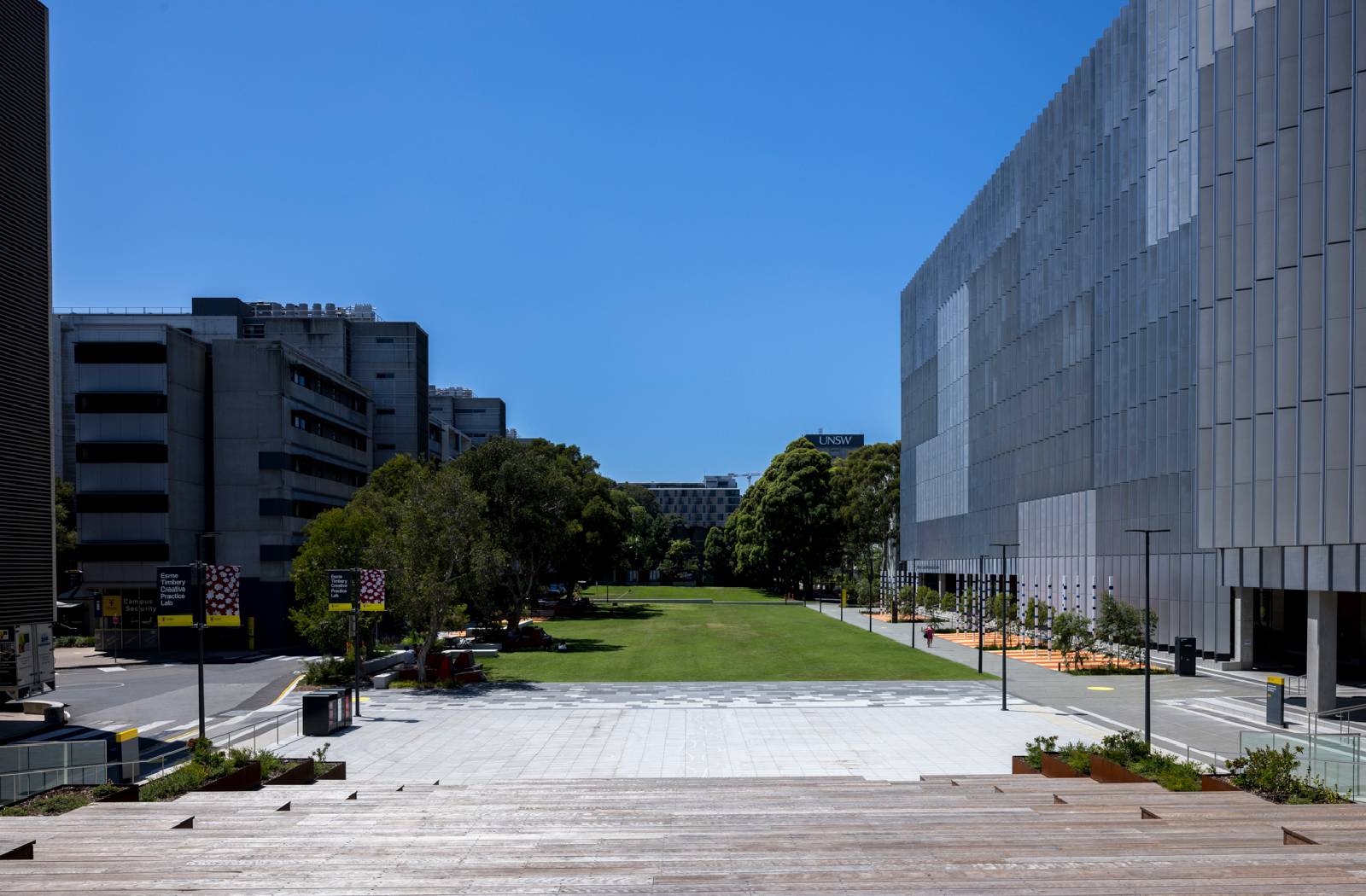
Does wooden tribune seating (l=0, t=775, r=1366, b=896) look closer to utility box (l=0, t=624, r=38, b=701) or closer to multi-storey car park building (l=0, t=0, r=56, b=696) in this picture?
utility box (l=0, t=624, r=38, b=701)

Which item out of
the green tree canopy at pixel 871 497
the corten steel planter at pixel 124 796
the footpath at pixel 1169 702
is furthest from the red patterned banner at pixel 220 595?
the green tree canopy at pixel 871 497

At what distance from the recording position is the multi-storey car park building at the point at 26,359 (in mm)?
34750

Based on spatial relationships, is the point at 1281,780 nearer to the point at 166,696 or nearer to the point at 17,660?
the point at 17,660

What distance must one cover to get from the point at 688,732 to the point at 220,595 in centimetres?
1549

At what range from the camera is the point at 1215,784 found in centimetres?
1733

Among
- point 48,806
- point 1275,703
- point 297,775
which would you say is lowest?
point 1275,703

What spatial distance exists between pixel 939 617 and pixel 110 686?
207 feet

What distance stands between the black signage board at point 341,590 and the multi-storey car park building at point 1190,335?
3682 centimetres

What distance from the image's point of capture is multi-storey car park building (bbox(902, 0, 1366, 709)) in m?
33.3

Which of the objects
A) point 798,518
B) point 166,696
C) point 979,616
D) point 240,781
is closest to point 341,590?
point 166,696

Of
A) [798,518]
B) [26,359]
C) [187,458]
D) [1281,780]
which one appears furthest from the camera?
[798,518]

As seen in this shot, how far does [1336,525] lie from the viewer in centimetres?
3262

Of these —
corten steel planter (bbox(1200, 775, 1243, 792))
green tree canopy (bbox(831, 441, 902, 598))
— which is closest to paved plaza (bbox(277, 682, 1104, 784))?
corten steel planter (bbox(1200, 775, 1243, 792))

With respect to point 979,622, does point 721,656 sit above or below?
below
